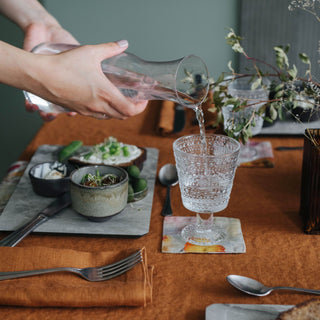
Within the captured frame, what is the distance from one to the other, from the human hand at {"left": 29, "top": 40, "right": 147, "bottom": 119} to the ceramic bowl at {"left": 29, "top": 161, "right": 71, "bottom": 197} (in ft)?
0.69

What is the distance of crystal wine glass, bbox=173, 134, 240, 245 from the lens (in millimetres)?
942

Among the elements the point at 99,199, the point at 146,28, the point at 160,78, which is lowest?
the point at 146,28

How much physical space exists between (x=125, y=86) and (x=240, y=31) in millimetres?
2323

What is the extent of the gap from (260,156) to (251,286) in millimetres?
666

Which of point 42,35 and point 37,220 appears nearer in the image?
point 37,220

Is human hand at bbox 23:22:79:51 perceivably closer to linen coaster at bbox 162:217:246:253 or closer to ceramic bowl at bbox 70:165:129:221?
ceramic bowl at bbox 70:165:129:221

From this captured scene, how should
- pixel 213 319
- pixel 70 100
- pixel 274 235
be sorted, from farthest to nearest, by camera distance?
pixel 70 100
pixel 274 235
pixel 213 319

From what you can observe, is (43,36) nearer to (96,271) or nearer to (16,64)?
(16,64)

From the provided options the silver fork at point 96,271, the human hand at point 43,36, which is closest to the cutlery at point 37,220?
the silver fork at point 96,271

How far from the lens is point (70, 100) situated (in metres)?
1.12

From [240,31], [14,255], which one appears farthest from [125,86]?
[240,31]

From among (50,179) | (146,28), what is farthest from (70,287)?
(146,28)

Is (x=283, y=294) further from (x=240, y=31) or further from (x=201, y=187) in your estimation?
(x=240, y=31)

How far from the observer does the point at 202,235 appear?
3.32ft
